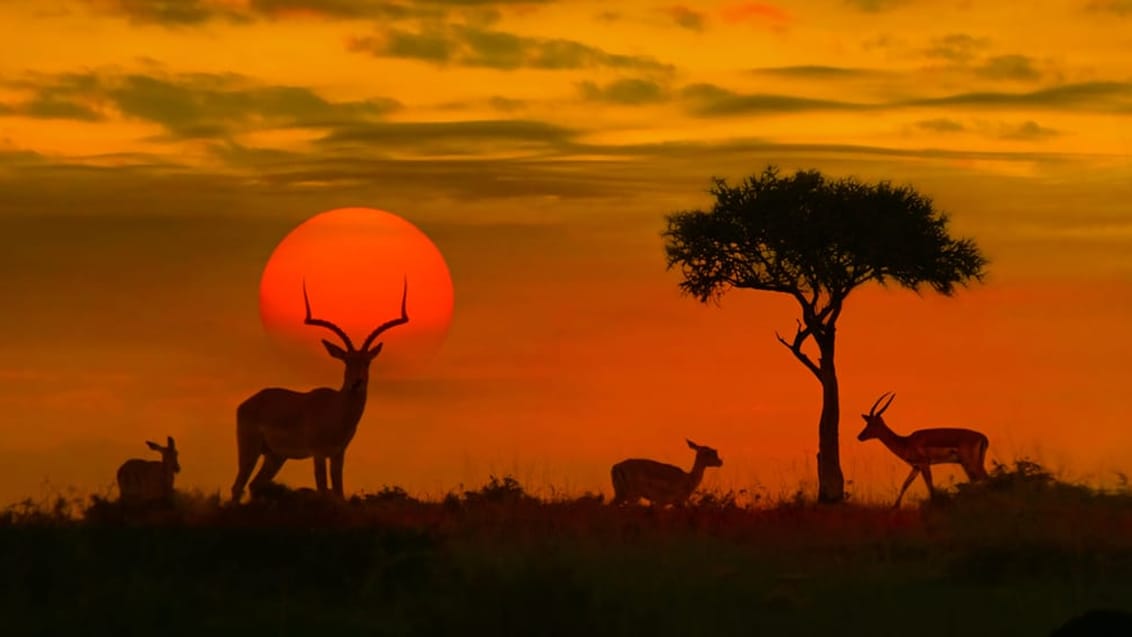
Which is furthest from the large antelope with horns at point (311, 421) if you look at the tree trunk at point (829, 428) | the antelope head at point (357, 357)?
the tree trunk at point (829, 428)

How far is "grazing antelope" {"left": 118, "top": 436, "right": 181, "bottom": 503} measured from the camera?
96.2 ft

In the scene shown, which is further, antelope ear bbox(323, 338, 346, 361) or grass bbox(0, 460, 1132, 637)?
antelope ear bbox(323, 338, 346, 361)

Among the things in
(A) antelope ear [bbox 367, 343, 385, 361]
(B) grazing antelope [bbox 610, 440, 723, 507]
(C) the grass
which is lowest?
(C) the grass

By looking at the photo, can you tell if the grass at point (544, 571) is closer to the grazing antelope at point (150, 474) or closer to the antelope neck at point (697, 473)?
the grazing antelope at point (150, 474)

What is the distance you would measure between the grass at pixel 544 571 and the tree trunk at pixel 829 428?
10.6 m

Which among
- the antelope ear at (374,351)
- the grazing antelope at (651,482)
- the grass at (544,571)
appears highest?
the antelope ear at (374,351)

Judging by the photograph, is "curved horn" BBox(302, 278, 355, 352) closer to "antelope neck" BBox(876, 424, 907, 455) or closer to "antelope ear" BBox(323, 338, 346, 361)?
"antelope ear" BBox(323, 338, 346, 361)

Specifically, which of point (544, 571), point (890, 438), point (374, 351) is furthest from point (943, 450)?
point (544, 571)

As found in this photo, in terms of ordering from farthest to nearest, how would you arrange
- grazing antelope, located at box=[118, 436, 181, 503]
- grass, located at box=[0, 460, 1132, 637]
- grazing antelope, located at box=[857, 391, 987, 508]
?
grazing antelope, located at box=[857, 391, 987, 508] → grazing antelope, located at box=[118, 436, 181, 503] → grass, located at box=[0, 460, 1132, 637]

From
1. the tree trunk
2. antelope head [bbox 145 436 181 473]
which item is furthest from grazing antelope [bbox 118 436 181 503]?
the tree trunk

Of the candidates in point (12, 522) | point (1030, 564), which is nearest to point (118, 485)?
point (12, 522)

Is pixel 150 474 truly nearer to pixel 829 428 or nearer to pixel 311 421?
pixel 311 421

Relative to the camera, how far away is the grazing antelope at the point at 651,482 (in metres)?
31.8

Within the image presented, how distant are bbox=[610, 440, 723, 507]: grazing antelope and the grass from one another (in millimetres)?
4761
